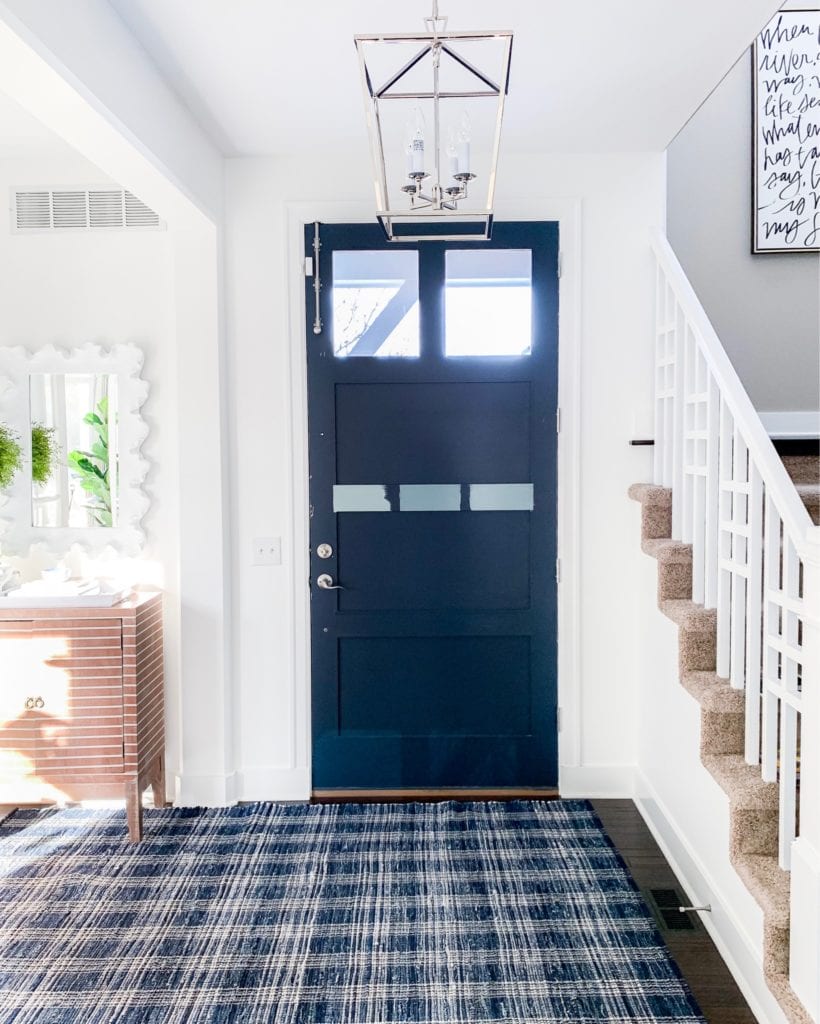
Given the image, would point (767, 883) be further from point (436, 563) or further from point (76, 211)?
point (76, 211)

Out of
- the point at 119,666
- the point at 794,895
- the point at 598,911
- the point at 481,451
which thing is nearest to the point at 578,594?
the point at 481,451

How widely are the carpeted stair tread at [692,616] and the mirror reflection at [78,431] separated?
2.22 meters

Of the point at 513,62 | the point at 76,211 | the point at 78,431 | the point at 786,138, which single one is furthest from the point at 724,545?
the point at 76,211

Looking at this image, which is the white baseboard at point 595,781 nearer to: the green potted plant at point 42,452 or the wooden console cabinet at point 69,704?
the wooden console cabinet at point 69,704

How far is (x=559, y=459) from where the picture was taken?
3.28 metres

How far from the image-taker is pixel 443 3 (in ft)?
6.97

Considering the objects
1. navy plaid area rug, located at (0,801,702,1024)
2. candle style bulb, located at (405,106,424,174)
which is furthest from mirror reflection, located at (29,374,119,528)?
candle style bulb, located at (405,106,424,174)

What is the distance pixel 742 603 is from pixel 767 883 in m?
0.74

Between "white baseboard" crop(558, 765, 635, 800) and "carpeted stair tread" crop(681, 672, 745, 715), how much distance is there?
0.99 metres

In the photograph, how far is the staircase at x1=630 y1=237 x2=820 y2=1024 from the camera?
5.83 feet

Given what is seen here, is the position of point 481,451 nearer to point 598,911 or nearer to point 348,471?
point 348,471

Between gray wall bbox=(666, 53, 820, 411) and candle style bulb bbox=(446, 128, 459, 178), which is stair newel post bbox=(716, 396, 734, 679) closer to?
candle style bulb bbox=(446, 128, 459, 178)

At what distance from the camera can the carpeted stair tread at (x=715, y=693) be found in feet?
7.50

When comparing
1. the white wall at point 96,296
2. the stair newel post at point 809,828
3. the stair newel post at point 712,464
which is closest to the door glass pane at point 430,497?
the white wall at point 96,296
